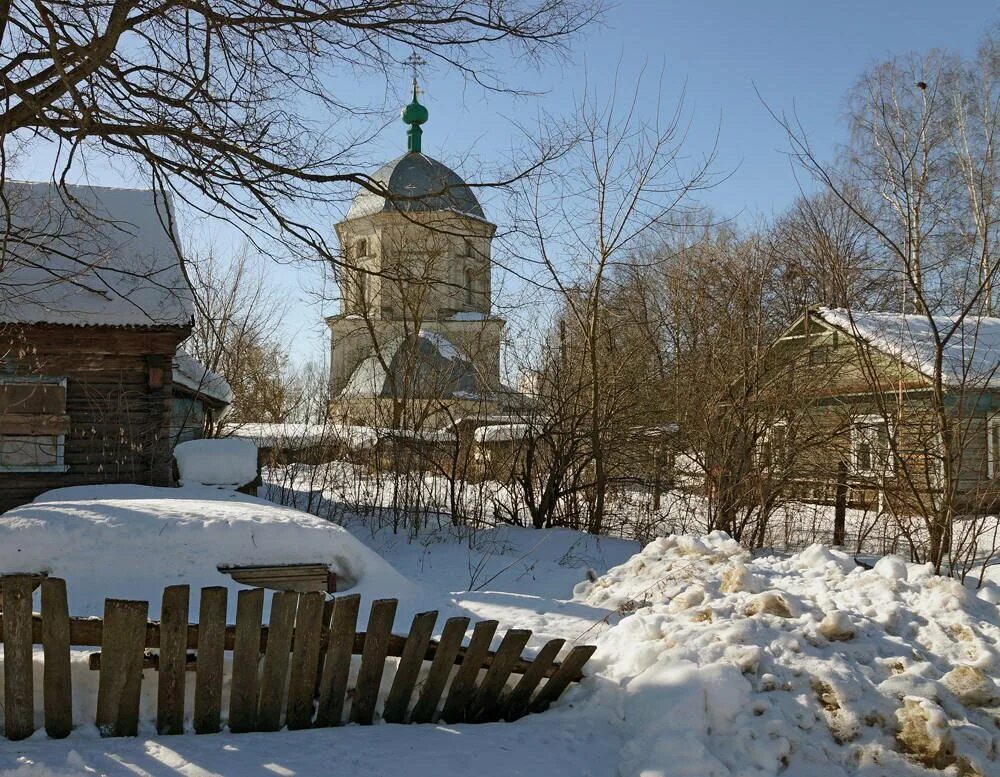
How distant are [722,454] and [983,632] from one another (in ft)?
16.4

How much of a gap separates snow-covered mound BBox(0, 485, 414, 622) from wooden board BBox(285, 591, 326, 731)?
1.75 m

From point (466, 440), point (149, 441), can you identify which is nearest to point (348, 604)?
point (466, 440)

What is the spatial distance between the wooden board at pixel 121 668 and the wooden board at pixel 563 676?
2.04 metres

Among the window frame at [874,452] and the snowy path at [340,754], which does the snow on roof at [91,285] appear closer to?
the snowy path at [340,754]

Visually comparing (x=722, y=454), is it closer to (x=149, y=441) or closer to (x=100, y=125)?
(x=100, y=125)

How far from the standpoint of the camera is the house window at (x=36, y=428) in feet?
38.2

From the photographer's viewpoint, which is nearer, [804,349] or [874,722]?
[874,722]

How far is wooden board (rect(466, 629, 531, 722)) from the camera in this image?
4289mm

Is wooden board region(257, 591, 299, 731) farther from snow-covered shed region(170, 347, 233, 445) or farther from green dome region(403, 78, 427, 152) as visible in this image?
green dome region(403, 78, 427, 152)

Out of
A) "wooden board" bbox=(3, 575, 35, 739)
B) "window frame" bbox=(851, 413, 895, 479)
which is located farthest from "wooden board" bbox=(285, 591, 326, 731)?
"window frame" bbox=(851, 413, 895, 479)

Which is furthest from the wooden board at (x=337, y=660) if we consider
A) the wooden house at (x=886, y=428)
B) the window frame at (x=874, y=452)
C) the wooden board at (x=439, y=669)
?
the window frame at (x=874, y=452)

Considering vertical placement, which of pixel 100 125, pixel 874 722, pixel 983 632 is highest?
pixel 100 125

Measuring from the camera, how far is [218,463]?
888cm

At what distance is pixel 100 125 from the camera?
19.1ft
